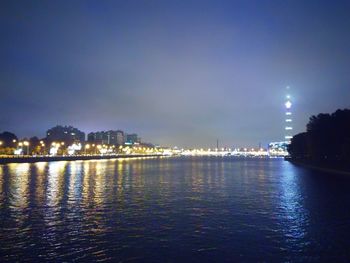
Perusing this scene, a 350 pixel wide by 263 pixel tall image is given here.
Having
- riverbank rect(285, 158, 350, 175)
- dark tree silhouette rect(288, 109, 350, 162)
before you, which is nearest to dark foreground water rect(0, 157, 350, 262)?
riverbank rect(285, 158, 350, 175)

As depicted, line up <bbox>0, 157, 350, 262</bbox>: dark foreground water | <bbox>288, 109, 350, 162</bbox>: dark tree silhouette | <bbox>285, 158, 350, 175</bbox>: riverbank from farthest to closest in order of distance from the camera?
<bbox>288, 109, 350, 162</bbox>: dark tree silhouette, <bbox>285, 158, 350, 175</bbox>: riverbank, <bbox>0, 157, 350, 262</bbox>: dark foreground water

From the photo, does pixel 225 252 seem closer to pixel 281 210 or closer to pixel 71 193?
pixel 281 210

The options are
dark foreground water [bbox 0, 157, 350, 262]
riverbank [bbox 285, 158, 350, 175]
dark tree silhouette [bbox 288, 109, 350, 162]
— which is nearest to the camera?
dark foreground water [bbox 0, 157, 350, 262]

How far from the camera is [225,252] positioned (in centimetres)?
1948

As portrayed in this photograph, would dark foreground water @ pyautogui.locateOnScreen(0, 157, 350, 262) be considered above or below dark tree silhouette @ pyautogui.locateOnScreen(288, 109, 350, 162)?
below

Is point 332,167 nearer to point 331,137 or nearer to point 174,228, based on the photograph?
point 331,137

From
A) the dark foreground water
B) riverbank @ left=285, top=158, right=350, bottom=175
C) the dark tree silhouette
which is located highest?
the dark tree silhouette

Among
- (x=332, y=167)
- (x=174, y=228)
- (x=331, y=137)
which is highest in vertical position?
(x=331, y=137)

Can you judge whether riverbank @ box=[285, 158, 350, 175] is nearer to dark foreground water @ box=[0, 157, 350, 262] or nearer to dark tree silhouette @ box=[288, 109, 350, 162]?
dark tree silhouette @ box=[288, 109, 350, 162]

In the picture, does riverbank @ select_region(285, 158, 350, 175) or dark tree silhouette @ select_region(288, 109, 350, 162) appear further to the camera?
dark tree silhouette @ select_region(288, 109, 350, 162)

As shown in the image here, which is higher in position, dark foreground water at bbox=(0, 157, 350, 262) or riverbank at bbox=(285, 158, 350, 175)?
riverbank at bbox=(285, 158, 350, 175)

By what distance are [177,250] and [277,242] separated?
5767 mm

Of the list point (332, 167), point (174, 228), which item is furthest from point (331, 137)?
point (174, 228)

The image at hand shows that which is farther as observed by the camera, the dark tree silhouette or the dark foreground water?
the dark tree silhouette
